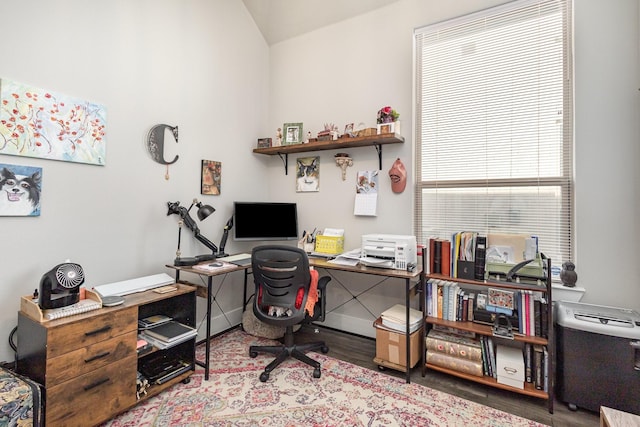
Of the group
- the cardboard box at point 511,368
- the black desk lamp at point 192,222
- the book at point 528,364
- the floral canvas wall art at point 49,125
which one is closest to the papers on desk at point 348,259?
the black desk lamp at point 192,222

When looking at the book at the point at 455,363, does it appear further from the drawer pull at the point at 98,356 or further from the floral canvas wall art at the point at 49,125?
the floral canvas wall art at the point at 49,125

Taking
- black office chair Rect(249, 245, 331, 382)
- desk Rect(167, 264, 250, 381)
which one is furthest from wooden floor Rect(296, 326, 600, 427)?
desk Rect(167, 264, 250, 381)

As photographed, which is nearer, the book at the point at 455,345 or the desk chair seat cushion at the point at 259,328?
the book at the point at 455,345

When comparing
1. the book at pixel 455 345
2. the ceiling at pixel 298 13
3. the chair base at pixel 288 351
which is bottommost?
the chair base at pixel 288 351

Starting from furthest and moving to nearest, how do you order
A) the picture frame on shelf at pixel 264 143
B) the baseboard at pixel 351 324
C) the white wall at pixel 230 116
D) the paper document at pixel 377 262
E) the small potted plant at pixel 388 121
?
the picture frame on shelf at pixel 264 143
the baseboard at pixel 351 324
the small potted plant at pixel 388 121
the paper document at pixel 377 262
the white wall at pixel 230 116

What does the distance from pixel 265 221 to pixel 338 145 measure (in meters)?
1.04

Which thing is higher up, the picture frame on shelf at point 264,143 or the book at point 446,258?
the picture frame on shelf at point 264,143

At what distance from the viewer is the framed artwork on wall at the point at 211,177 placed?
282cm

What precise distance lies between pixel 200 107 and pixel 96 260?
154cm

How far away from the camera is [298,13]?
3.21 m

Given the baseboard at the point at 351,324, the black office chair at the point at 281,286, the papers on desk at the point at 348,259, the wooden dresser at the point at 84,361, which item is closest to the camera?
the wooden dresser at the point at 84,361

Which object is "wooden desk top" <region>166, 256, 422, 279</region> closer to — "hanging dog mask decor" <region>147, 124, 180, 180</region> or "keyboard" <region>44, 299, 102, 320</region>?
"keyboard" <region>44, 299, 102, 320</region>

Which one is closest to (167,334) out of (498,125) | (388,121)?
(388,121)

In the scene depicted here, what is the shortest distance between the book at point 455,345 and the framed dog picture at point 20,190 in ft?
9.01
